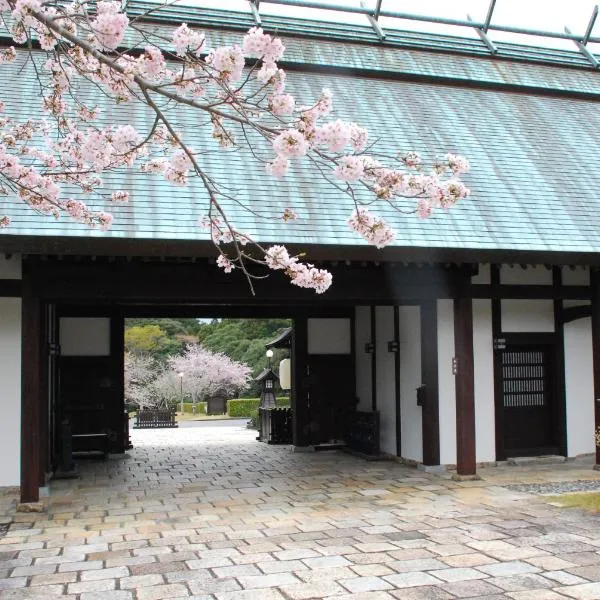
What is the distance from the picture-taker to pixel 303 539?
583 centimetres

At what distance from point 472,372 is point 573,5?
30.8 ft

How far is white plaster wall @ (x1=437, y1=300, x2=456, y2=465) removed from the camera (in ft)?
29.9

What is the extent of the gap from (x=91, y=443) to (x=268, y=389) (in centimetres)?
820

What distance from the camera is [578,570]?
4801 mm

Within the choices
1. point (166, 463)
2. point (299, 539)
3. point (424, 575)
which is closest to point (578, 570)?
point (424, 575)

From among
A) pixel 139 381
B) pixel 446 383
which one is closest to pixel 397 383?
pixel 446 383

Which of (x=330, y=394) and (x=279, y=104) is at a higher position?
(x=279, y=104)

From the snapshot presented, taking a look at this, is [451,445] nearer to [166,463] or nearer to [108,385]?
[166,463]

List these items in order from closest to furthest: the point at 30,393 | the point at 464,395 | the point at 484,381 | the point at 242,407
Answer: the point at 30,393
the point at 464,395
the point at 484,381
the point at 242,407

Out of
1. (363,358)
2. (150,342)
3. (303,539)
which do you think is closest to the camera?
(303,539)

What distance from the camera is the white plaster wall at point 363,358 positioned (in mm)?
11609

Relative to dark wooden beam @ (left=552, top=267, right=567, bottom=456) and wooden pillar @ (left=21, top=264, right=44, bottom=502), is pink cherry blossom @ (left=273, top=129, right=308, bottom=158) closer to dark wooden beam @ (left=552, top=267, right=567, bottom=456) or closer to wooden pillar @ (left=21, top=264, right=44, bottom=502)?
wooden pillar @ (left=21, top=264, right=44, bottom=502)

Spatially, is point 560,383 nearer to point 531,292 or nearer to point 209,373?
point 531,292

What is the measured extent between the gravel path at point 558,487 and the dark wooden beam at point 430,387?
4.10 ft
